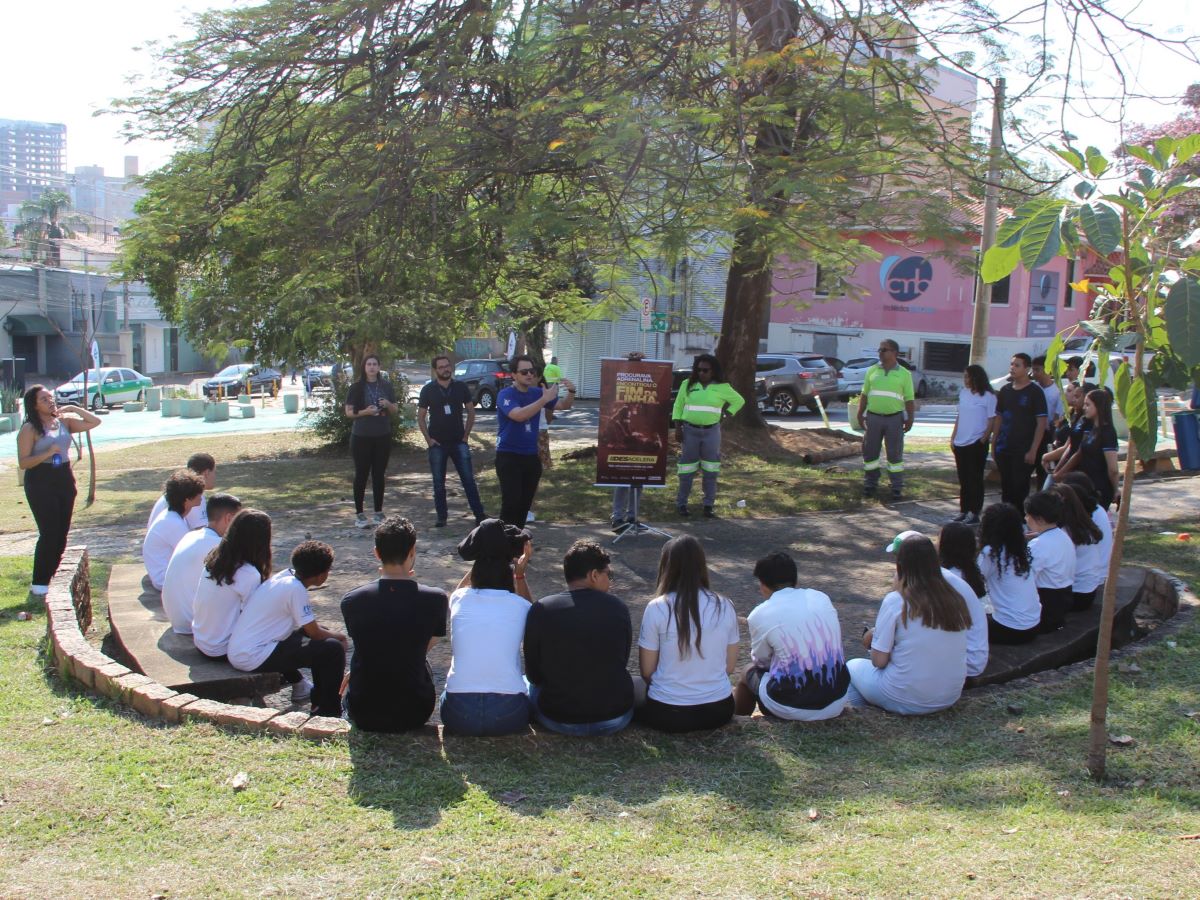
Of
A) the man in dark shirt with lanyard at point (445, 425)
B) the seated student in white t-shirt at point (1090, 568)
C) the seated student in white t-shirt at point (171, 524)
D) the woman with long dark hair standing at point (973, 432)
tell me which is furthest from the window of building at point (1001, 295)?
the seated student in white t-shirt at point (171, 524)

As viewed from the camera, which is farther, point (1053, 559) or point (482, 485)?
point (482, 485)

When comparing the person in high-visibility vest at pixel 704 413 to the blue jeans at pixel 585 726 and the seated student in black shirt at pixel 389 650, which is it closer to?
the blue jeans at pixel 585 726

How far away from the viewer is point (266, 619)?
208 inches

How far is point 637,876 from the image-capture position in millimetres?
3475

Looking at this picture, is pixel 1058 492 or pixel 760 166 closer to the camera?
pixel 1058 492

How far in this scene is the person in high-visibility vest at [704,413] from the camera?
34.2 feet

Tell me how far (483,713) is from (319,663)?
1.15 metres

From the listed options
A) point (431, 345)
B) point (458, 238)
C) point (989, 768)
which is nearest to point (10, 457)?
point (431, 345)

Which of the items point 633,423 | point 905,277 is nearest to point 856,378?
point 905,277

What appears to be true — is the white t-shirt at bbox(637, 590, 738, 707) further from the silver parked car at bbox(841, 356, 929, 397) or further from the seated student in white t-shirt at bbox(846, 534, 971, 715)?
the silver parked car at bbox(841, 356, 929, 397)

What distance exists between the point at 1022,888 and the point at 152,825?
301cm

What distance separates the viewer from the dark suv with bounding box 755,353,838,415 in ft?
95.9

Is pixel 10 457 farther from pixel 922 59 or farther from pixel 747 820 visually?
pixel 747 820

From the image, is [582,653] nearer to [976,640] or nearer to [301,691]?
[301,691]
